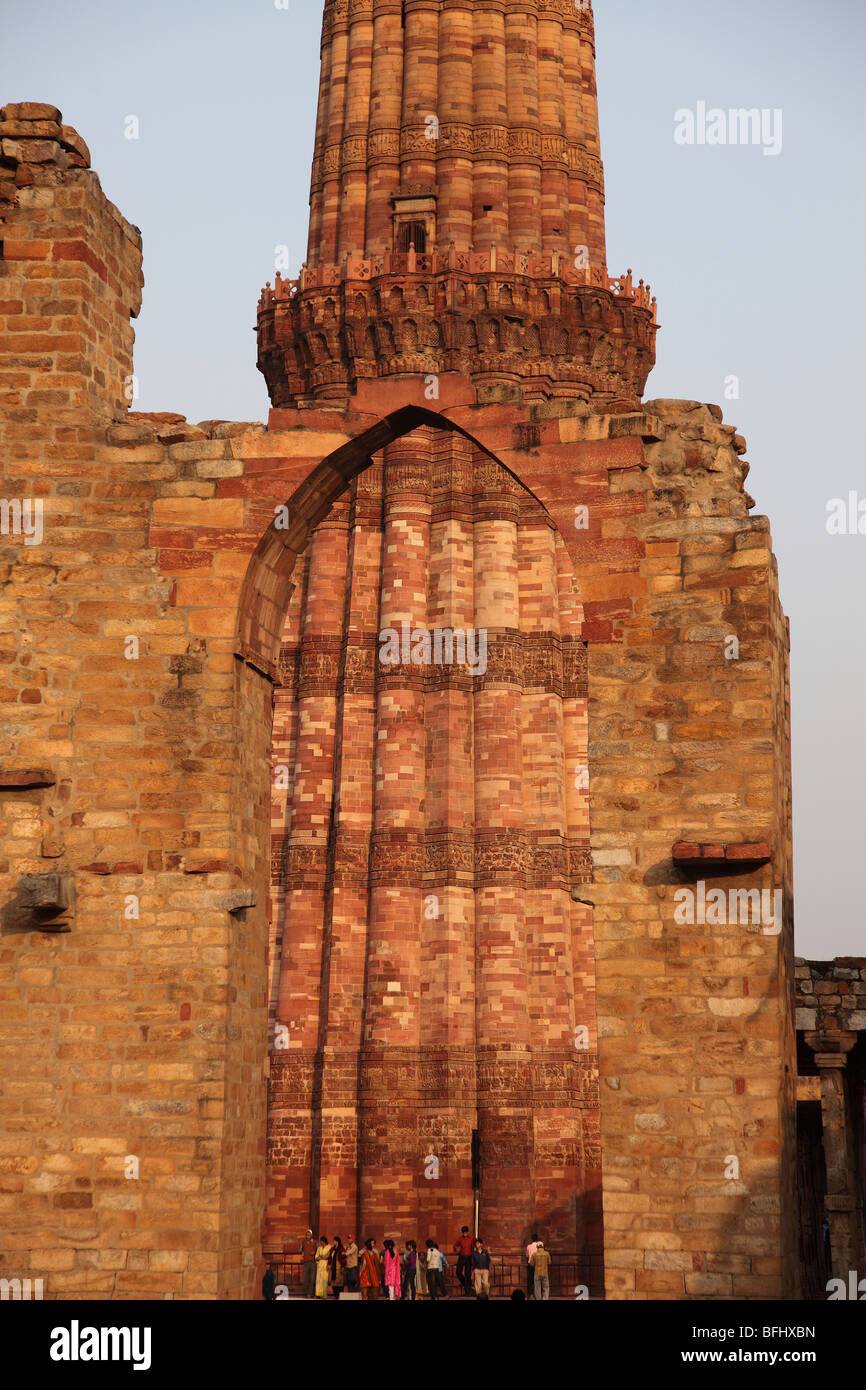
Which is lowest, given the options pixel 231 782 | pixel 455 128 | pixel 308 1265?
pixel 308 1265

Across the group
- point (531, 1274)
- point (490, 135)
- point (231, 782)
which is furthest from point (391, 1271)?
point (490, 135)

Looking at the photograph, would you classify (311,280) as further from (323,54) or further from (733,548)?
(733,548)

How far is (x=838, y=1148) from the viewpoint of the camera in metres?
19.9

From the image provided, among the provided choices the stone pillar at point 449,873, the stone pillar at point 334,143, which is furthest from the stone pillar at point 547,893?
the stone pillar at point 334,143

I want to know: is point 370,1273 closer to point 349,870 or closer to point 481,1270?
point 481,1270

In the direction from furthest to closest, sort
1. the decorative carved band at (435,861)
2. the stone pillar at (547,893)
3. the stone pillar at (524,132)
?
the stone pillar at (524,132) → the decorative carved band at (435,861) → the stone pillar at (547,893)

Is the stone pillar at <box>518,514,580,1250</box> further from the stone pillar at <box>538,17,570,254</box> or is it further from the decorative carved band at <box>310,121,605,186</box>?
the decorative carved band at <box>310,121,605,186</box>

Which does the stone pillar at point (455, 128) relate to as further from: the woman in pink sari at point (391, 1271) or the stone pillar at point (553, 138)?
the woman in pink sari at point (391, 1271)

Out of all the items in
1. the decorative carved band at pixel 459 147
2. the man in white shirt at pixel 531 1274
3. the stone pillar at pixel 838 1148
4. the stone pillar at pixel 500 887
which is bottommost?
the man in white shirt at pixel 531 1274

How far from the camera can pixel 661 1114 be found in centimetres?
1116

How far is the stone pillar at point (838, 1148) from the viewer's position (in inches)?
757

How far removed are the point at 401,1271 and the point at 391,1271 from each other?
102 centimetres

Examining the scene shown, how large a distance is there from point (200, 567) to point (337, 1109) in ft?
49.3
